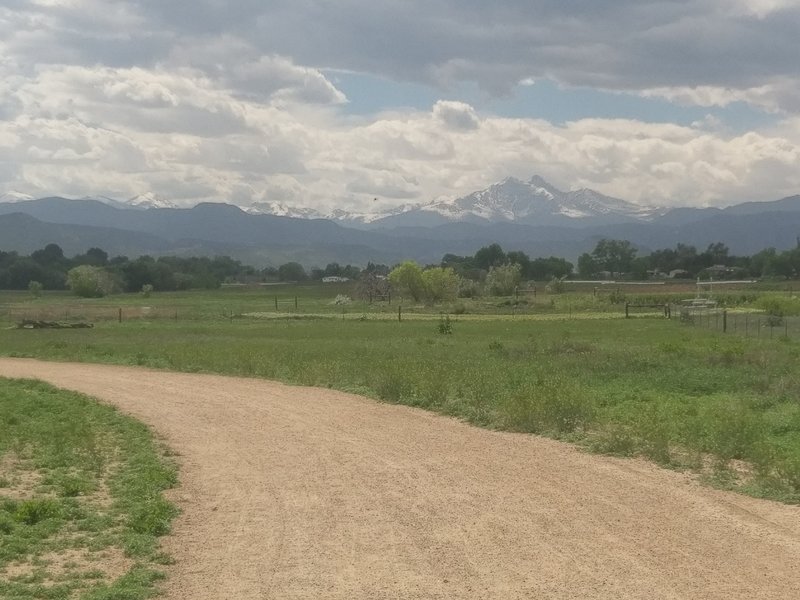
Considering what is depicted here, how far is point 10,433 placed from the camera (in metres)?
17.7

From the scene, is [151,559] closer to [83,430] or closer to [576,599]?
[576,599]

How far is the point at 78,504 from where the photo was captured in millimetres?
12422

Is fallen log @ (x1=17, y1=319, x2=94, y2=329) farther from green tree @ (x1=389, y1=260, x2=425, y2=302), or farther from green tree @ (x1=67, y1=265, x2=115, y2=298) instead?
green tree @ (x1=67, y1=265, x2=115, y2=298)

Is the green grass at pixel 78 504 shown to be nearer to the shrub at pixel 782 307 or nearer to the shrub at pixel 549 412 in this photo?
the shrub at pixel 549 412

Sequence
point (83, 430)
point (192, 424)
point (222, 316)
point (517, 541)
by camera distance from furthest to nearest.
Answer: point (222, 316) → point (192, 424) → point (83, 430) → point (517, 541)

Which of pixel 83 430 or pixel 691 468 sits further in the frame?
pixel 83 430

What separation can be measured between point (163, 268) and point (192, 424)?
152794 millimetres

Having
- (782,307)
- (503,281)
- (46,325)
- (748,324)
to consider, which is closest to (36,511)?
(748,324)

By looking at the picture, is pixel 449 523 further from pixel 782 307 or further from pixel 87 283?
pixel 87 283

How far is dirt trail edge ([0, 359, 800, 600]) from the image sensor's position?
30.5ft

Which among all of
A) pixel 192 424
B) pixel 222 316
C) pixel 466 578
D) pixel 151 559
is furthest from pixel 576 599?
pixel 222 316

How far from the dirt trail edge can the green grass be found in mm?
466

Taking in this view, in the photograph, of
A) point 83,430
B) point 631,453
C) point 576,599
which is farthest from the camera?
point 83,430

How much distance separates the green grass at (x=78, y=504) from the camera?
9289 millimetres
